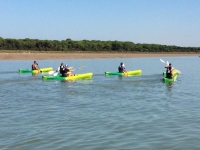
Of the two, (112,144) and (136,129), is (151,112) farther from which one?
(112,144)

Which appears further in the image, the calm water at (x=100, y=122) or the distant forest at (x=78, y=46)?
the distant forest at (x=78, y=46)

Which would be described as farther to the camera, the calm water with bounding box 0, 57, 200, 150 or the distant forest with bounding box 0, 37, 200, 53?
the distant forest with bounding box 0, 37, 200, 53

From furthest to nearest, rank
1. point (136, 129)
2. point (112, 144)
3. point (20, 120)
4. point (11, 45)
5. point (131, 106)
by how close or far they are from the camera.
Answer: point (11, 45)
point (131, 106)
point (20, 120)
point (136, 129)
point (112, 144)

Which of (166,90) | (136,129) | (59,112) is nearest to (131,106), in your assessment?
(59,112)

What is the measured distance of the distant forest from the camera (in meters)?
81.0

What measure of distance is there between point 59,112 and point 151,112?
3351 millimetres

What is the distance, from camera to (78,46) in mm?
94062

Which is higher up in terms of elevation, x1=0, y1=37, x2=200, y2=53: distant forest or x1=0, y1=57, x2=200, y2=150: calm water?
x1=0, y1=37, x2=200, y2=53: distant forest

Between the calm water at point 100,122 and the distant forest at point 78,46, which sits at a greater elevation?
the distant forest at point 78,46

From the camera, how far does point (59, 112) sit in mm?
12344

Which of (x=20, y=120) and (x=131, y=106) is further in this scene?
(x=131, y=106)

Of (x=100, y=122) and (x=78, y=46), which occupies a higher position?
(x=78, y=46)

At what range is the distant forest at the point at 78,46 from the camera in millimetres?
81000

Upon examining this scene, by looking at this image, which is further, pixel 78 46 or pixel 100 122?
pixel 78 46
